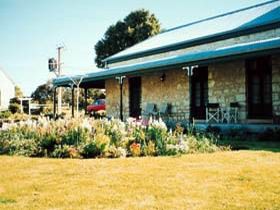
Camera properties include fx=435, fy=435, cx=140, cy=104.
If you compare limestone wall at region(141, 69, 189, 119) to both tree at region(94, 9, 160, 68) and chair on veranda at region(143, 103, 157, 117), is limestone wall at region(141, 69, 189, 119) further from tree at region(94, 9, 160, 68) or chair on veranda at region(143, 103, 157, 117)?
tree at region(94, 9, 160, 68)

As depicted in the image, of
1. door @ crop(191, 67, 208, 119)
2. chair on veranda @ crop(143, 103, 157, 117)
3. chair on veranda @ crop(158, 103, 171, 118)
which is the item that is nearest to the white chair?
door @ crop(191, 67, 208, 119)

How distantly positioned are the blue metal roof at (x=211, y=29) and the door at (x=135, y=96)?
1646mm

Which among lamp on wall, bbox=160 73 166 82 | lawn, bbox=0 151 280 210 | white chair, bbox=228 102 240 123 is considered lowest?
lawn, bbox=0 151 280 210

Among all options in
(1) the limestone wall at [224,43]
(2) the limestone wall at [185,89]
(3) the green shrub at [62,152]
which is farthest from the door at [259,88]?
(3) the green shrub at [62,152]

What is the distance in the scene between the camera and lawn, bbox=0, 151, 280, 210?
4867 mm

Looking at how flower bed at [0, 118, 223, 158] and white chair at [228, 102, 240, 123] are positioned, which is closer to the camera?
flower bed at [0, 118, 223, 158]

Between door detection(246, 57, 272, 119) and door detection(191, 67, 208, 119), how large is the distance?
2.36 m

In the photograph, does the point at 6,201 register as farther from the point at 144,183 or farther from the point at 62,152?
the point at 62,152

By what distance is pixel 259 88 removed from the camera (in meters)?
15.6

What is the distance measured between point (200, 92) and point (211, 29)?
3.88 m

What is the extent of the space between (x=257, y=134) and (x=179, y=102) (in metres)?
5.89

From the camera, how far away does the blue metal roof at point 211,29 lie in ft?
58.5

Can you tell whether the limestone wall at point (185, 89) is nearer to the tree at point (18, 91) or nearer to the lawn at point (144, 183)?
the lawn at point (144, 183)

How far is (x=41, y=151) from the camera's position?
31.0 feet
